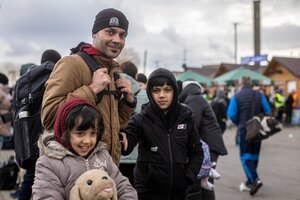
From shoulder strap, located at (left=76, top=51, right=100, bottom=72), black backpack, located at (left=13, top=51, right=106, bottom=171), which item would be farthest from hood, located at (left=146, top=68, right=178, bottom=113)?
black backpack, located at (left=13, top=51, right=106, bottom=171)

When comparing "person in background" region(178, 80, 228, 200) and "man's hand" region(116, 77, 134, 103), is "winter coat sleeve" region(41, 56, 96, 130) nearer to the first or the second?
"man's hand" region(116, 77, 134, 103)

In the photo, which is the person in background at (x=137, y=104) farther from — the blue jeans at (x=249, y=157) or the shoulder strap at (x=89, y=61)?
the blue jeans at (x=249, y=157)

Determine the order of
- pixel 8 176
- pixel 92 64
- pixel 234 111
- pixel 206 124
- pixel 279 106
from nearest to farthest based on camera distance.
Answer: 1. pixel 92 64
2. pixel 206 124
3. pixel 8 176
4. pixel 234 111
5. pixel 279 106

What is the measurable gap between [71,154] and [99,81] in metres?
0.56

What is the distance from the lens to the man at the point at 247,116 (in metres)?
7.93

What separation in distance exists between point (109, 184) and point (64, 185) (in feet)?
0.91

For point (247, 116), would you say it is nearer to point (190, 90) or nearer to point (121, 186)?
point (190, 90)

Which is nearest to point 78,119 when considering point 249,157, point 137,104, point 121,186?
point 121,186

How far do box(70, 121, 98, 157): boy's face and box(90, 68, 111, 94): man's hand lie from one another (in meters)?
0.37

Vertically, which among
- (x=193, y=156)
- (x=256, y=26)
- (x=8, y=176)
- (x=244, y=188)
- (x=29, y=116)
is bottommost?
(x=244, y=188)

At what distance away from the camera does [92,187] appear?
7.87 ft

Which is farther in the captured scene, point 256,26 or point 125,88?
point 256,26

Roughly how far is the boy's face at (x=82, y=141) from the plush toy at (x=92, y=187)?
0.69 ft

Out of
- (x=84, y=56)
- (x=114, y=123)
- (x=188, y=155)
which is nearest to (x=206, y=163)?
(x=188, y=155)
